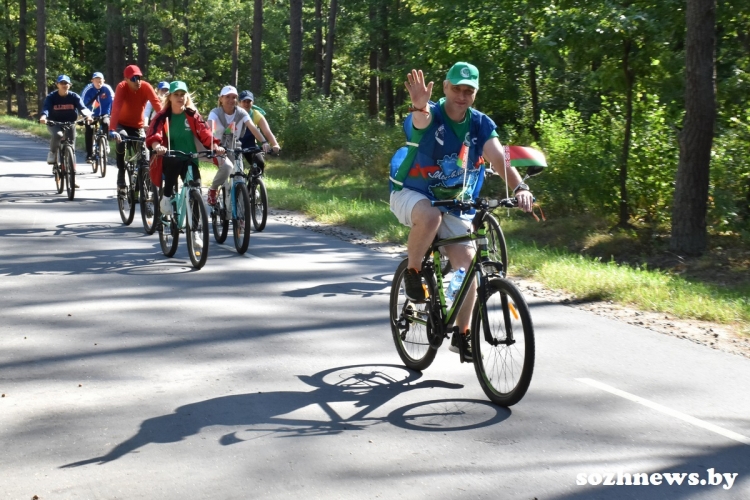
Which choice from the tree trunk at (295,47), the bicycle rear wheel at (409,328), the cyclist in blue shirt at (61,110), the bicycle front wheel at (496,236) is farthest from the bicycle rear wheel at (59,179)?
the tree trunk at (295,47)

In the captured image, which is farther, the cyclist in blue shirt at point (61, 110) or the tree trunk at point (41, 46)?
the tree trunk at point (41, 46)

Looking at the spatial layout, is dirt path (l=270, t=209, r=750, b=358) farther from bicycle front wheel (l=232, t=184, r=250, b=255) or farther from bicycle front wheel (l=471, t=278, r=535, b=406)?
bicycle front wheel (l=232, t=184, r=250, b=255)

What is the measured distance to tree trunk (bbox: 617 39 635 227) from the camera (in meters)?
16.6

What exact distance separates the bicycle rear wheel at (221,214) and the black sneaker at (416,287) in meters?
6.55

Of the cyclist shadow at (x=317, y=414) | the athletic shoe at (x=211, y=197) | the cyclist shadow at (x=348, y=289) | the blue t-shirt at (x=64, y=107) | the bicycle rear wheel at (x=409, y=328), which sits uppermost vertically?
the blue t-shirt at (x=64, y=107)

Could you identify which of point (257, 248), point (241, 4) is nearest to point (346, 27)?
point (241, 4)

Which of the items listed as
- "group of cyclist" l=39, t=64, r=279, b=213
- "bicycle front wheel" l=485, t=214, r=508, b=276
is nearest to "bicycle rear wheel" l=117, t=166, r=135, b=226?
"group of cyclist" l=39, t=64, r=279, b=213

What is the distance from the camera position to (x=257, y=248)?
43.8ft

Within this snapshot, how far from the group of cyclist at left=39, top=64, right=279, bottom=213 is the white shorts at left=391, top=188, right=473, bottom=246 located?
5377 millimetres

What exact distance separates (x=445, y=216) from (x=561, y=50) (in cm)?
1069

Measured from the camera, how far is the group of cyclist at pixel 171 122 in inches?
464

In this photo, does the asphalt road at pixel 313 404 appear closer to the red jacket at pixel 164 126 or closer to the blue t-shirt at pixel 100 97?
the red jacket at pixel 164 126

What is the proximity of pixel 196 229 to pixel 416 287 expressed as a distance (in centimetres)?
517

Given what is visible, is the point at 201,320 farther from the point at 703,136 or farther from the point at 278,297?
Answer: the point at 703,136
